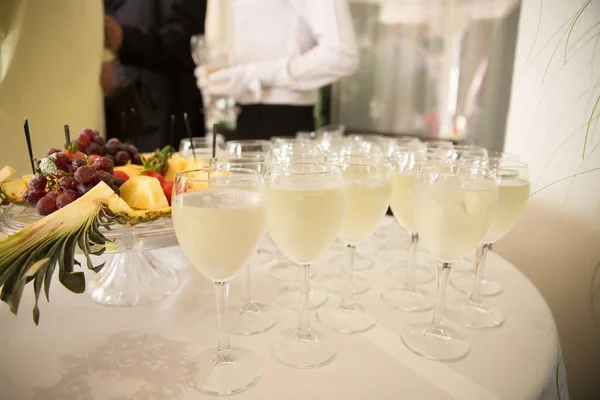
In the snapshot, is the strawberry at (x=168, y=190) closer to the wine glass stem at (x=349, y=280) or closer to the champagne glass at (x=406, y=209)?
the wine glass stem at (x=349, y=280)

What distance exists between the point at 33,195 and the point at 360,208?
701 millimetres

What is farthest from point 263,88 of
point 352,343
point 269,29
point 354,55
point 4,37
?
point 352,343

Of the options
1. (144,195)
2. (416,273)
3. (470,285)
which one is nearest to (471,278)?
(470,285)

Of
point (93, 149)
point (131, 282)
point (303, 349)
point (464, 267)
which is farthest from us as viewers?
point (464, 267)

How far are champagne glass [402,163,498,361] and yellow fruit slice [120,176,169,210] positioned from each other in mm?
554

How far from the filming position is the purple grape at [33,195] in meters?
0.87

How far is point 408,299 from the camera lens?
3.33 feet

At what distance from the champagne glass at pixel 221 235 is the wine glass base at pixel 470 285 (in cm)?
65

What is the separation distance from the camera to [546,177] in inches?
53.9

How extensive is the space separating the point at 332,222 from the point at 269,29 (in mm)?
2141

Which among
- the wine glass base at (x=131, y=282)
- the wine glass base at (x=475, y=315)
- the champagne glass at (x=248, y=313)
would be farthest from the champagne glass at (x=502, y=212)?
the wine glass base at (x=131, y=282)

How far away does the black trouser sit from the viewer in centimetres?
273

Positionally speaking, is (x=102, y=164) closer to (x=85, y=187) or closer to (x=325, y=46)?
(x=85, y=187)

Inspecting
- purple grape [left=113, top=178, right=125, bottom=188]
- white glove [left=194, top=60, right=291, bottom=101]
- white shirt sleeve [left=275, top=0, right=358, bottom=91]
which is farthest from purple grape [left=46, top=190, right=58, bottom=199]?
white shirt sleeve [left=275, top=0, right=358, bottom=91]
